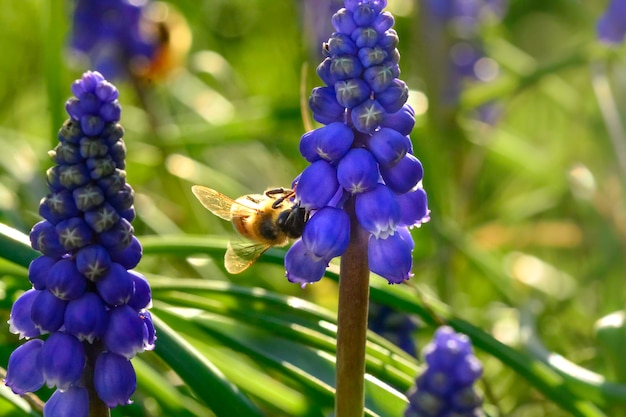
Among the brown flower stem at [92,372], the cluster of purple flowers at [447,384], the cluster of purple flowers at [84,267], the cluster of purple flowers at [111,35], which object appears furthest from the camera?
the cluster of purple flowers at [111,35]

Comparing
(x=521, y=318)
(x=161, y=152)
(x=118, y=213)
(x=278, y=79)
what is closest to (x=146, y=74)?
(x=161, y=152)

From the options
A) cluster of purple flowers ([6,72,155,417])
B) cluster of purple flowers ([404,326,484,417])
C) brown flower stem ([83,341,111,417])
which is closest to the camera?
cluster of purple flowers ([6,72,155,417])

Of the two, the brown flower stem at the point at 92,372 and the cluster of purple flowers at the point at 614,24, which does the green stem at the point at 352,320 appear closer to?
the brown flower stem at the point at 92,372

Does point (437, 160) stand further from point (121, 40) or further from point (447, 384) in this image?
point (447, 384)

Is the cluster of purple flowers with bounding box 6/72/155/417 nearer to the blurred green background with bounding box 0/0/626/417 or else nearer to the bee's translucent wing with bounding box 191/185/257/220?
the bee's translucent wing with bounding box 191/185/257/220

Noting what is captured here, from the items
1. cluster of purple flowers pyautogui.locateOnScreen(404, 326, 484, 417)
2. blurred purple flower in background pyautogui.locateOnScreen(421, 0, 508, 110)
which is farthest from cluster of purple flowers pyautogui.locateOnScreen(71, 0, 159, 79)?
cluster of purple flowers pyautogui.locateOnScreen(404, 326, 484, 417)

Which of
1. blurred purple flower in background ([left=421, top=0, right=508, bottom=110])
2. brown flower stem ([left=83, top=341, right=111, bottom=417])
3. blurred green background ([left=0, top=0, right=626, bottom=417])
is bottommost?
brown flower stem ([left=83, top=341, right=111, bottom=417])

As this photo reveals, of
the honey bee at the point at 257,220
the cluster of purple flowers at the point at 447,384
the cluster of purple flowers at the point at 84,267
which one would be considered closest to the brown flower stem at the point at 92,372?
the cluster of purple flowers at the point at 84,267
